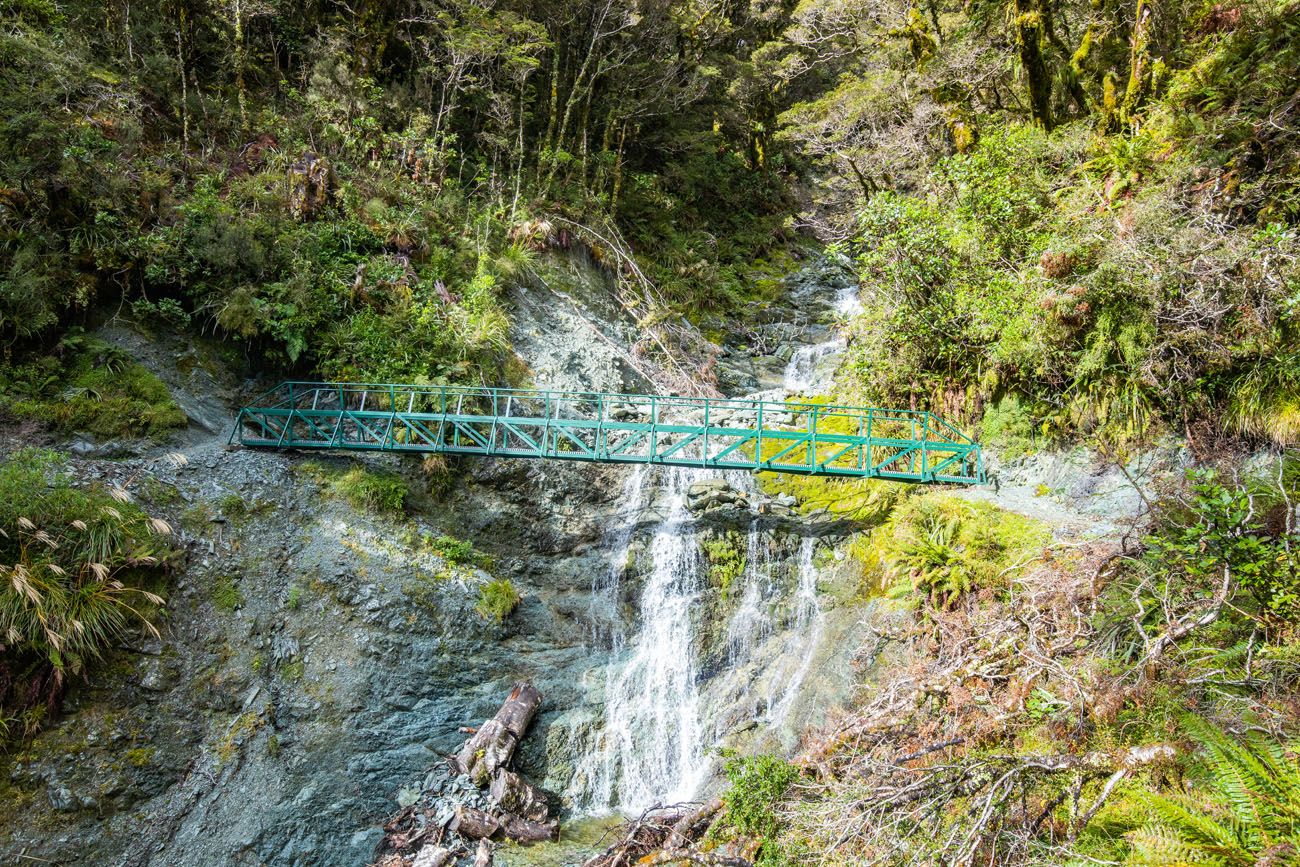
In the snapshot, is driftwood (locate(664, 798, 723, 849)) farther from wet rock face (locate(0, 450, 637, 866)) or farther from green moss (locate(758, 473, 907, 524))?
green moss (locate(758, 473, 907, 524))

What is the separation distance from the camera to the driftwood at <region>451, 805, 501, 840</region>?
7.83 metres

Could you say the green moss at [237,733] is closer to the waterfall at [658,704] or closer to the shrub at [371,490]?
the shrub at [371,490]

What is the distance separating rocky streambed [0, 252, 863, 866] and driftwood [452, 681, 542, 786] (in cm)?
27

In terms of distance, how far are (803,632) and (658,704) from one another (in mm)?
2567

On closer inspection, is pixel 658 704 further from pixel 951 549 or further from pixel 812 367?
pixel 812 367

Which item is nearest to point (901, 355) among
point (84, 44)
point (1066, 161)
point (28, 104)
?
point (1066, 161)

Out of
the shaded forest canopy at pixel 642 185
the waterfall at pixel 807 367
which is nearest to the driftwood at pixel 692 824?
the shaded forest canopy at pixel 642 185

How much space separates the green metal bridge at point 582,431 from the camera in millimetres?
11234

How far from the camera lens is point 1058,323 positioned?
9.86m

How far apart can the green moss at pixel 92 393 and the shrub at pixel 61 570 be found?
4.05 ft

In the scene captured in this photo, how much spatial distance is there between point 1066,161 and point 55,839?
1695 centimetres

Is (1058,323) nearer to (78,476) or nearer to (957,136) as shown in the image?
(957,136)

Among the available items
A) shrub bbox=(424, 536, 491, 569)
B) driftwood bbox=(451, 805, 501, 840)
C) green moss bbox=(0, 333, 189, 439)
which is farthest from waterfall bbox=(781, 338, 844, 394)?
green moss bbox=(0, 333, 189, 439)

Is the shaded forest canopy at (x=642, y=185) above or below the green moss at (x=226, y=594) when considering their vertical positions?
above
